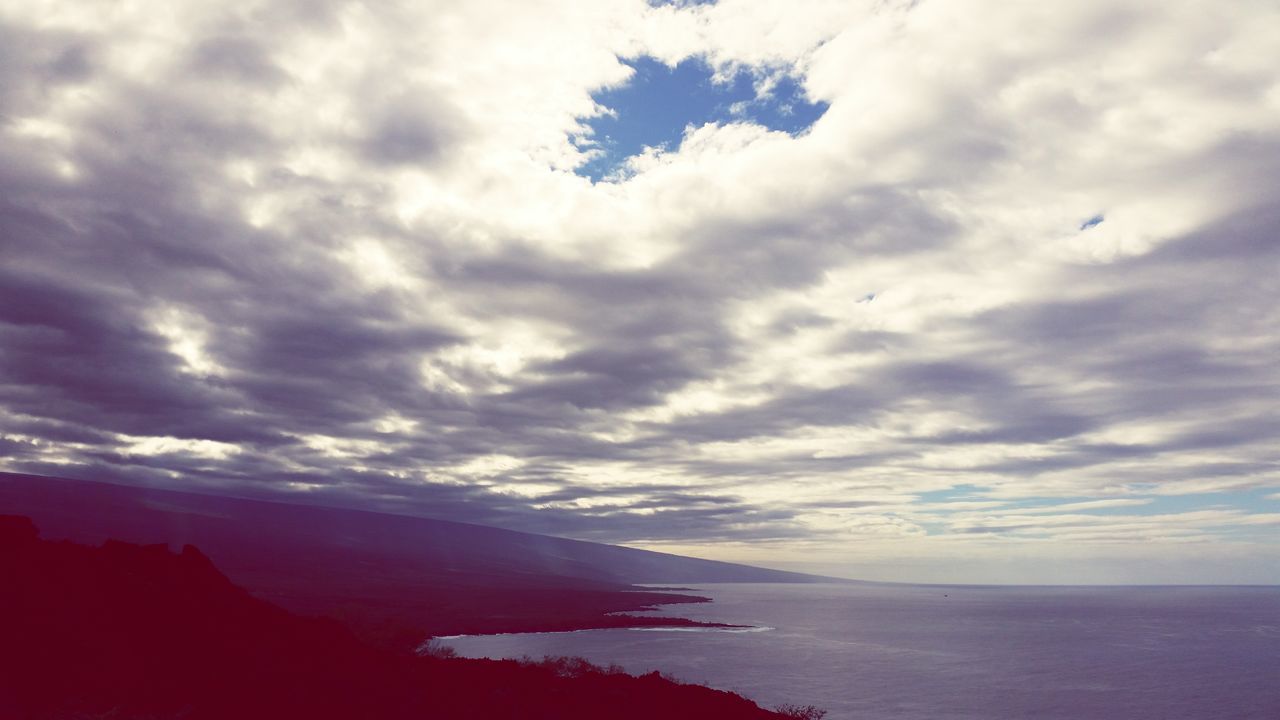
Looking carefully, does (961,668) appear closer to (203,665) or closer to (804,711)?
(804,711)

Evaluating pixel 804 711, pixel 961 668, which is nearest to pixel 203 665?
pixel 804 711

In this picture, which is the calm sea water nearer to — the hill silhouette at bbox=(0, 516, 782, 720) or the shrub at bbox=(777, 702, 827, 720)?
the shrub at bbox=(777, 702, 827, 720)

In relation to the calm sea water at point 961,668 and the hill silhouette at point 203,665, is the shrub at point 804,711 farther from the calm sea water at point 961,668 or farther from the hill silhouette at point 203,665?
the hill silhouette at point 203,665

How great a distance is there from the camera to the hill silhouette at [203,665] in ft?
165

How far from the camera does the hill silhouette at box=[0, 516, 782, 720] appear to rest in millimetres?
50344

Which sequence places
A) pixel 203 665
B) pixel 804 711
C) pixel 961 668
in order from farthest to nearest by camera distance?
pixel 961 668, pixel 804 711, pixel 203 665

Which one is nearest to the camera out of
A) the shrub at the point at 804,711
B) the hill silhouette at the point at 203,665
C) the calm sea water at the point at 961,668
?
the hill silhouette at the point at 203,665

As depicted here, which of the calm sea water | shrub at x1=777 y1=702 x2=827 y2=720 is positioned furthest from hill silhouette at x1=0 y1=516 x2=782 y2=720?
the calm sea water

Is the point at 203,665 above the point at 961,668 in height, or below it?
above

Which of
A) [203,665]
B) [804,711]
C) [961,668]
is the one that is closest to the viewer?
[203,665]

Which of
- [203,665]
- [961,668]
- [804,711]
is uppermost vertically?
[203,665]

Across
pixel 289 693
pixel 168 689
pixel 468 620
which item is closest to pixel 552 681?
pixel 289 693

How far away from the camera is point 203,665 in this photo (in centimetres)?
5697

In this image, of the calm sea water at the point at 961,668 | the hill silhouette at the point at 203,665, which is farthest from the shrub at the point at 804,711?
the hill silhouette at the point at 203,665
